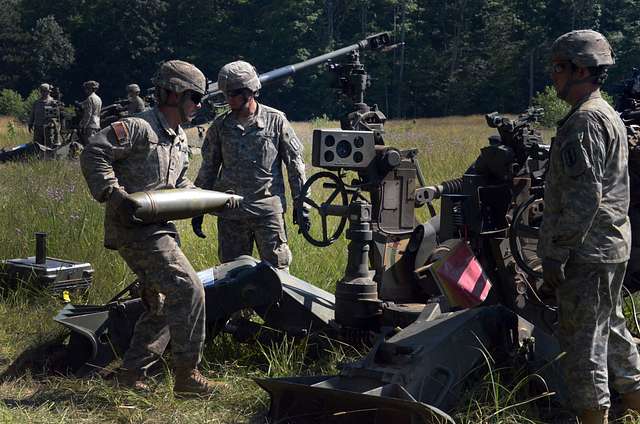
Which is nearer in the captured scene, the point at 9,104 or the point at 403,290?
the point at 403,290

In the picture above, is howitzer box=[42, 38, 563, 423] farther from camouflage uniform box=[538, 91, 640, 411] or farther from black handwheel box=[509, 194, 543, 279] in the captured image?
camouflage uniform box=[538, 91, 640, 411]

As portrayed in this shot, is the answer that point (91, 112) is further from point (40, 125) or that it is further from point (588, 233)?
point (588, 233)

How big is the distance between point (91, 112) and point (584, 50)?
55.6 ft

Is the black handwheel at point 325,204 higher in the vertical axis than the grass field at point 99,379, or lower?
higher

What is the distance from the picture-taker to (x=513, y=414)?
501 centimetres

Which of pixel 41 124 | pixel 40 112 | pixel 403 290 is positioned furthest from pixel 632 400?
pixel 40 112

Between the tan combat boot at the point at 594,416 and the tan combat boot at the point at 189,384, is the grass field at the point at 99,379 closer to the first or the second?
the tan combat boot at the point at 189,384

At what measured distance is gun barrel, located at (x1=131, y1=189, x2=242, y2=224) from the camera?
18.0 feet

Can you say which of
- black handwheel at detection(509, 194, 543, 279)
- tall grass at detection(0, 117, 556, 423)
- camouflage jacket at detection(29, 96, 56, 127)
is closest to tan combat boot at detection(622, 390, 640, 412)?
tall grass at detection(0, 117, 556, 423)

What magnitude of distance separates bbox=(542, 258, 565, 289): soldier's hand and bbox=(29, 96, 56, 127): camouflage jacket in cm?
1892

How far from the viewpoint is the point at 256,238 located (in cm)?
730

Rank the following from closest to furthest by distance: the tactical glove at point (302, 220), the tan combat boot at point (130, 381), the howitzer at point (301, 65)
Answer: the tan combat boot at point (130, 381) → the tactical glove at point (302, 220) → the howitzer at point (301, 65)

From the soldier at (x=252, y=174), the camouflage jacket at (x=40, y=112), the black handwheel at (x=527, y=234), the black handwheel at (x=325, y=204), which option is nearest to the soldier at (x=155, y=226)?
the black handwheel at (x=325, y=204)

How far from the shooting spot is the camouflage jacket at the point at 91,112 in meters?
20.4
